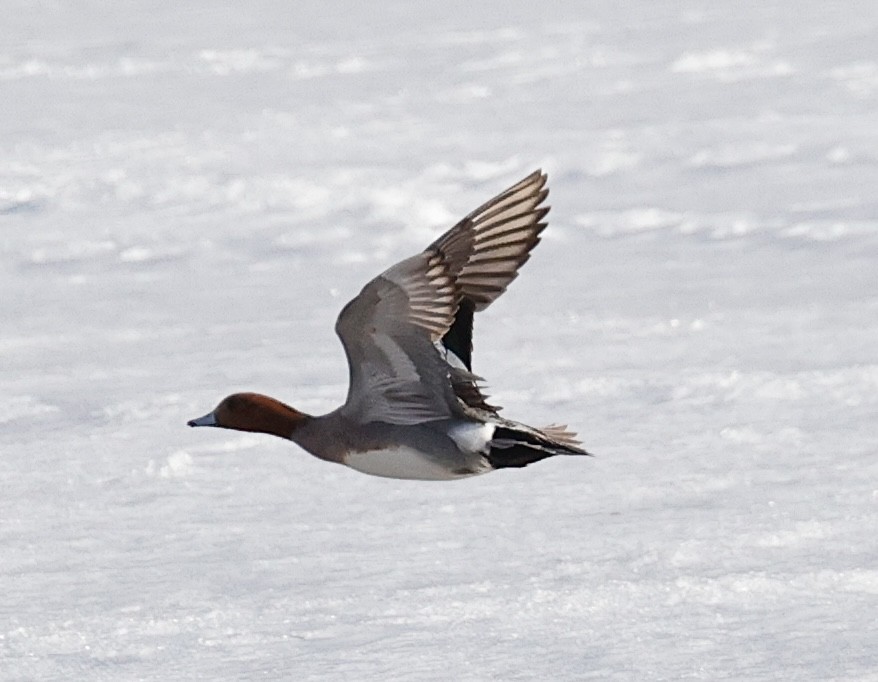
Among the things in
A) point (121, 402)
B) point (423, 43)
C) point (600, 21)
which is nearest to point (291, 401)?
point (121, 402)

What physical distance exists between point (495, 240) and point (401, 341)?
0.34 m

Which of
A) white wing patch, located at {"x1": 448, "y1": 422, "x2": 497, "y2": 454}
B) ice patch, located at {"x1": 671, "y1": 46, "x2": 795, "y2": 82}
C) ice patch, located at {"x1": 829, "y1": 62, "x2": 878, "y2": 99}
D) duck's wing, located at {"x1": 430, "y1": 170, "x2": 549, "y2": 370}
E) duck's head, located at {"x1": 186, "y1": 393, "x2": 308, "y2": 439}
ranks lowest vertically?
white wing patch, located at {"x1": 448, "y1": 422, "x2": 497, "y2": 454}

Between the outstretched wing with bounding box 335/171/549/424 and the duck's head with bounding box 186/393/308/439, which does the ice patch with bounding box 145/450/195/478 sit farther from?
the outstretched wing with bounding box 335/171/549/424

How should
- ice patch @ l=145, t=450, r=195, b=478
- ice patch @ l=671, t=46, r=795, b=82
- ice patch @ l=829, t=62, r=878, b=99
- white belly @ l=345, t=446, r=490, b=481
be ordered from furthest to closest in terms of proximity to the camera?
ice patch @ l=671, t=46, r=795, b=82
ice patch @ l=829, t=62, r=878, b=99
ice patch @ l=145, t=450, r=195, b=478
white belly @ l=345, t=446, r=490, b=481

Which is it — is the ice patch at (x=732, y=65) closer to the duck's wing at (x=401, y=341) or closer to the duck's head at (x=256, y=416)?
the duck's head at (x=256, y=416)

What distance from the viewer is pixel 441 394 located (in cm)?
351

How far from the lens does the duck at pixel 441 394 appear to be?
3.40 metres

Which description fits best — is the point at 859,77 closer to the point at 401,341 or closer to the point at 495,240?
the point at 495,240

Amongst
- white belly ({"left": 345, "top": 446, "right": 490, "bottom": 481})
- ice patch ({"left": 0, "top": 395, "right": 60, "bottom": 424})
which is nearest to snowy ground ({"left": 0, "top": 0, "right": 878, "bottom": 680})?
ice patch ({"left": 0, "top": 395, "right": 60, "bottom": 424})

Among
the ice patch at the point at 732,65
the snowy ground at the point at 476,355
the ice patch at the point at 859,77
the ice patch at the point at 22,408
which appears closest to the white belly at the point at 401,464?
the snowy ground at the point at 476,355

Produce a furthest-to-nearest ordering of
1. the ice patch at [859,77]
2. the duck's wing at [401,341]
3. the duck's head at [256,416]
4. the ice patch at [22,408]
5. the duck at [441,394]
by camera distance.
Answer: the ice patch at [859,77] < the ice patch at [22,408] < the duck's head at [256,416] < the duck at [441,394] < the duck's wing at [401,341]

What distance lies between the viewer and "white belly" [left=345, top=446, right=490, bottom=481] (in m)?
3.55

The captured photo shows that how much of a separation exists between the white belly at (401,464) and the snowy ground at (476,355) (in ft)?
1.15

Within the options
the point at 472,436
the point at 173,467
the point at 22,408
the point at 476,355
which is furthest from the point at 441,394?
the point at 476,355
